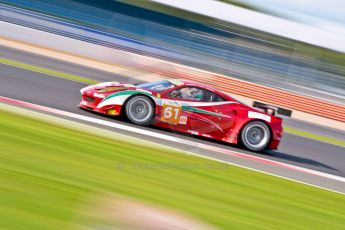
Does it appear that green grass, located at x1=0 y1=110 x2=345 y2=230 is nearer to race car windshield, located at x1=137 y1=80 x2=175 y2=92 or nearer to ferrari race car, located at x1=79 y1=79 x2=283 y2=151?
ferrari race car, located at x1=79 y1=79 x2=283 y2=151

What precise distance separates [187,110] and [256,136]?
154cm

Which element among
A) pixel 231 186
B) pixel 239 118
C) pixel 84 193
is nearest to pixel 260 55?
pixel 239 118

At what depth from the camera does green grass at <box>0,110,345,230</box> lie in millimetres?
5152

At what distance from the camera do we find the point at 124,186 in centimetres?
640

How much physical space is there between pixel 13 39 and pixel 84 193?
51.6 feet

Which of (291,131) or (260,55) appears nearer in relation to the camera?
(291,131)

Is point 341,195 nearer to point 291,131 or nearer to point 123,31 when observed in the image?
point 291,131

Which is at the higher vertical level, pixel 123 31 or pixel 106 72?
pixel 123 31

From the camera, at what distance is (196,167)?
8336 millimetres

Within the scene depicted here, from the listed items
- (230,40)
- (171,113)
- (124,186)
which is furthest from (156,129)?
(230,40)

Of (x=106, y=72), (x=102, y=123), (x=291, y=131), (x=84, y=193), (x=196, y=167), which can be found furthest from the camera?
(x=106, y=72)

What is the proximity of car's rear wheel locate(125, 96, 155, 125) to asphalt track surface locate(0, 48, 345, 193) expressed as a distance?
0.56 feet

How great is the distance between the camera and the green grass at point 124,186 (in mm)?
5152

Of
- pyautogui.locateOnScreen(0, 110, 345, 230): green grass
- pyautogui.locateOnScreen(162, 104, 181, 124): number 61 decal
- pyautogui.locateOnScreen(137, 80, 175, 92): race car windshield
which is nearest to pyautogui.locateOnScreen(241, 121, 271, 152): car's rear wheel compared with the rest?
pyautogui.locateOnScreen(162, 104, 181, 124): number 61 decal
